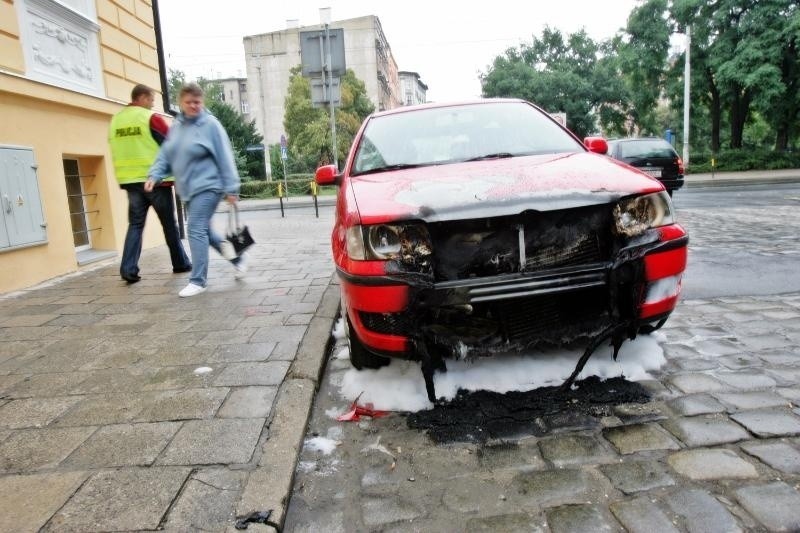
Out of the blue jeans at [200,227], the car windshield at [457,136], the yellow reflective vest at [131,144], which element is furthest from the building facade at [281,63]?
the car windshield at [457,136]

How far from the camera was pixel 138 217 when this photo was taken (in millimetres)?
5785

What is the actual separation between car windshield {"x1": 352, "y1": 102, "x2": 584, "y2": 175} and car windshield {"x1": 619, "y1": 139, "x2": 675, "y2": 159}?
10.2 m

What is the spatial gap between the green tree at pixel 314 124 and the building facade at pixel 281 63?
15.0m

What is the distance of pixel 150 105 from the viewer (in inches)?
235

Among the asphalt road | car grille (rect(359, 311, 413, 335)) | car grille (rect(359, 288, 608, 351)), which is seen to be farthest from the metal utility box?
the asphalt road

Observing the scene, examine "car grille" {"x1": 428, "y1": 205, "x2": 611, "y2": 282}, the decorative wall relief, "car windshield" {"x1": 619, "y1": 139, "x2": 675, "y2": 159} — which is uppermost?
the decorative wall relief

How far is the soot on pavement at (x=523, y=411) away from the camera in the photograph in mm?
2498

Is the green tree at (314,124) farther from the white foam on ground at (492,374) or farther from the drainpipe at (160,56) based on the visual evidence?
the white foam on ground at (492,374)

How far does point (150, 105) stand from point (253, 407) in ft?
14.7

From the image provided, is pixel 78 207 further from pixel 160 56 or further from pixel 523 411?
pixel 523 411

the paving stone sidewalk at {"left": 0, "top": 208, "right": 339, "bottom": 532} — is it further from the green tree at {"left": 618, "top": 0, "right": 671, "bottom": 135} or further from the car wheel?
the green tree at {"left": 618, "top": 0, "right": 671, "bottom": 135}

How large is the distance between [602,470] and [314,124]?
129ft

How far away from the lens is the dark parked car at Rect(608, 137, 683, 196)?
12.9 meters

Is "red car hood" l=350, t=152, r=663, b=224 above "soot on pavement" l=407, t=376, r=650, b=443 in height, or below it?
above
